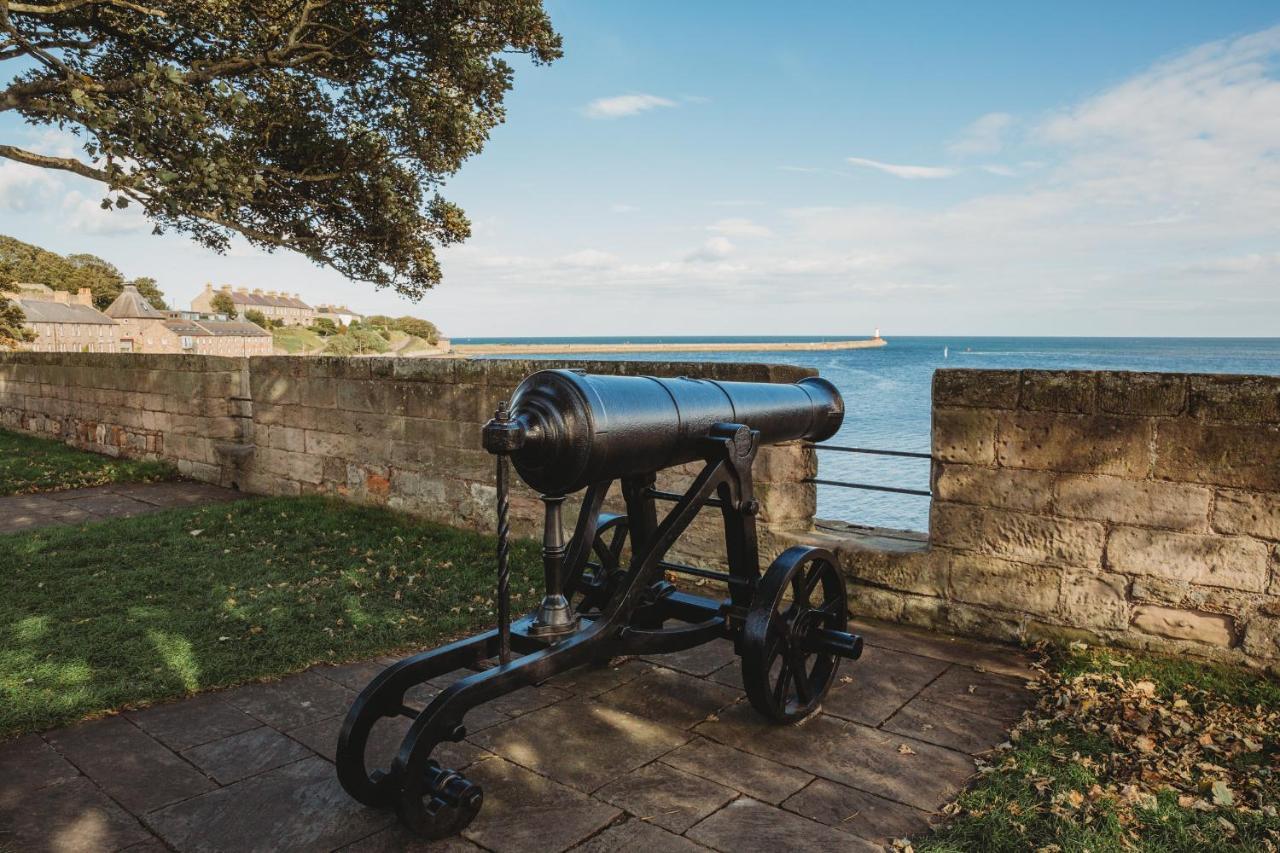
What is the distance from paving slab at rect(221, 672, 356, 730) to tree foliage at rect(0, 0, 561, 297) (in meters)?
5.34

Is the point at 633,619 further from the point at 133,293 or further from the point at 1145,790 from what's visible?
the point at 133,293

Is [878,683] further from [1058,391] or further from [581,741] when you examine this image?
[1058,391]

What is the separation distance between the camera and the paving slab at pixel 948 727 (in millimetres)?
3219

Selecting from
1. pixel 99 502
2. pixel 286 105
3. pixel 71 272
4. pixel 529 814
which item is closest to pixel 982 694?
pixel 529 814

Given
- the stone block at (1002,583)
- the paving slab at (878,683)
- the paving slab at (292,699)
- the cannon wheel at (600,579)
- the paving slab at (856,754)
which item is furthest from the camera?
the stone block at (1002,583)

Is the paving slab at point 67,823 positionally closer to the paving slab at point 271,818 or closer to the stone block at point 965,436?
the paving slab at point 271,818

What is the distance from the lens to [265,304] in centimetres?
12812

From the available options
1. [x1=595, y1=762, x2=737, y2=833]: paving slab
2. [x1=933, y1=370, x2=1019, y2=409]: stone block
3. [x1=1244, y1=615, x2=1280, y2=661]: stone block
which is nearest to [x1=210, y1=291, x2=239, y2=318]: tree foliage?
[x1=933, y1=370, x2=1019, y2=409]: stone block

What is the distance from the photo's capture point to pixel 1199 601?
383 centimetres

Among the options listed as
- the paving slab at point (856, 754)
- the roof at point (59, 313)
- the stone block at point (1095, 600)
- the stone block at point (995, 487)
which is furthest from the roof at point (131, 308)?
the stone block at point (1095, 600)

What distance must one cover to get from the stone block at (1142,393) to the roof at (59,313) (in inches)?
2839

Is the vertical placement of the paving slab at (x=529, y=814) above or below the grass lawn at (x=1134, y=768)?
below

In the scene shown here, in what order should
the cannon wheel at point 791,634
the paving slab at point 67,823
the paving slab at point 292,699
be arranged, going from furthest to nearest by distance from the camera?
the paving slab at point 292,699 → the cannon wheel at point 791,634 → the paving slab at point 67,823

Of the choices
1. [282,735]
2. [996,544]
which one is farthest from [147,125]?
[996,544]
